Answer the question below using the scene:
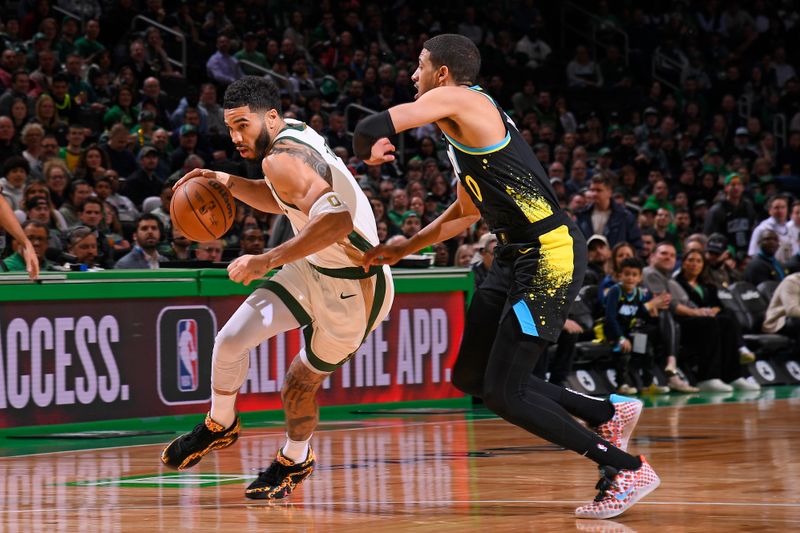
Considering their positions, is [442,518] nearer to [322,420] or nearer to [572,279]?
[572,279]

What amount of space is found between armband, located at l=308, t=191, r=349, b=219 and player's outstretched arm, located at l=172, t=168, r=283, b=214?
62cm

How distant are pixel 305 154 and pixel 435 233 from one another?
0.72m

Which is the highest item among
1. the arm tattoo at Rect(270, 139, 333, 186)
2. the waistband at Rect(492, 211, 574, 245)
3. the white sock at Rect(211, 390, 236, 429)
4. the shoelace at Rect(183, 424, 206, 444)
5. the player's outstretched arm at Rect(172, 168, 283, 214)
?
the arm tattoo at Rect(270, 139, 333, 186)

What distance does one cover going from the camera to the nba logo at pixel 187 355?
1084 cm

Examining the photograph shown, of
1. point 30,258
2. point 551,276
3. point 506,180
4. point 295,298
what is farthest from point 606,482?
point 30,258

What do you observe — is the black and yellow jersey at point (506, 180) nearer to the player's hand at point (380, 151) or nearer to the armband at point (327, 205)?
the player's hand at point (380, 151)

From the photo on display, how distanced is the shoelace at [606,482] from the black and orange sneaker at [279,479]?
1.54 meters

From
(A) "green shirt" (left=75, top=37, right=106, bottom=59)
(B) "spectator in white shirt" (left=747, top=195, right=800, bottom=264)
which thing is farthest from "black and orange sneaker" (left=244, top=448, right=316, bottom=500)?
(B) "spectator in white shirt" (left=747, top=195, right=800, bottom=264)

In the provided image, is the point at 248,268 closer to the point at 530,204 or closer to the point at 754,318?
the point at 530,204

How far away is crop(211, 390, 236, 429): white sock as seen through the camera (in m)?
6.44

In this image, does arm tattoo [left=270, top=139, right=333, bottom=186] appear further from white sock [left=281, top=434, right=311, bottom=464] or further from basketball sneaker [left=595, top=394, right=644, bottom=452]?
basketball sneaker [left=595, top=394, right=644, bottom=452]

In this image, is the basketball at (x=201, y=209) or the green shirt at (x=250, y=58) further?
the green shirt at (x=250, y=58)

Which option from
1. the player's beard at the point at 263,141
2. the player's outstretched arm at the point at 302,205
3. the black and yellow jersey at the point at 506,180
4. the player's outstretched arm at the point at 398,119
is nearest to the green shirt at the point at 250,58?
the player's beard at the point at 263,141

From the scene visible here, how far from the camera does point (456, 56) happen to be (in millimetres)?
5883
